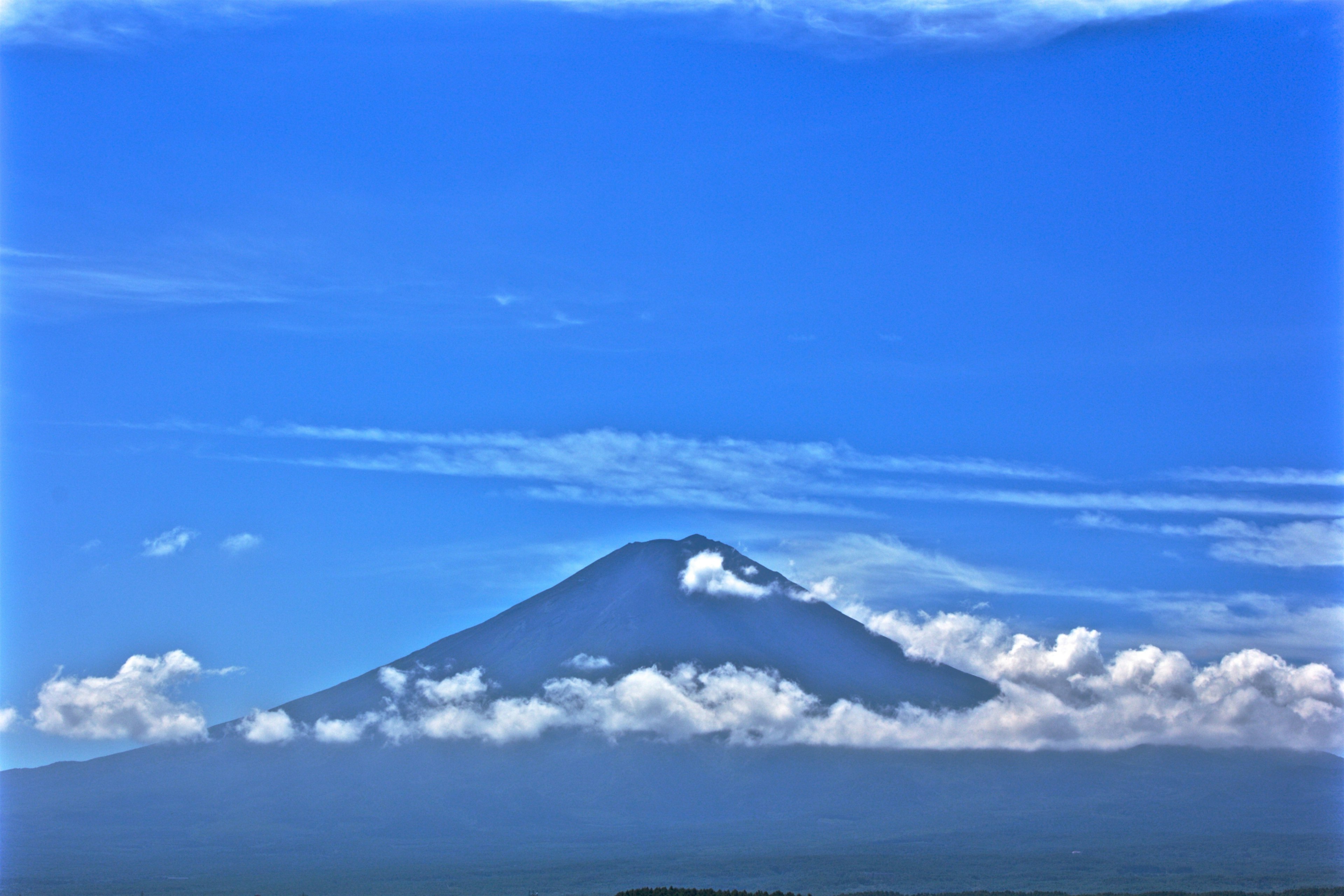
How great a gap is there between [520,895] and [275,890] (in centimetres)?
3553

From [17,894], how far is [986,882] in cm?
13537

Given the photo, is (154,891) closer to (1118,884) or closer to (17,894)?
(17,894)

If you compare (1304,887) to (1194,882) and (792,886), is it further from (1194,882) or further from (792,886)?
(792,886)

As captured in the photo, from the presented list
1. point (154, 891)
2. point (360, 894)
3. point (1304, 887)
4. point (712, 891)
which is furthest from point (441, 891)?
point (712, 891)

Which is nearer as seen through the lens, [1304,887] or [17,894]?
[1304,887]

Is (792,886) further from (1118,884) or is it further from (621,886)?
(1118,884)

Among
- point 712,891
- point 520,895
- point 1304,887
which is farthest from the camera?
point 520,895

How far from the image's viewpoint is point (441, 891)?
640 feet

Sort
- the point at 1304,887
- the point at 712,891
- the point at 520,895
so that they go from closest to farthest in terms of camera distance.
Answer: the point at 712,891, the point at 1304,887, the point at 520,895

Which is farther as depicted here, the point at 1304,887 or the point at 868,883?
the point at 868,883

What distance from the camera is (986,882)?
197 meters

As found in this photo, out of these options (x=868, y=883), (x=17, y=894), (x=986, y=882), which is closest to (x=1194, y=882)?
(x=986, y=882)

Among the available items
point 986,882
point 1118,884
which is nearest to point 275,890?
point 986,882

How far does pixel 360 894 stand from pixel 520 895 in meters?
23.0
